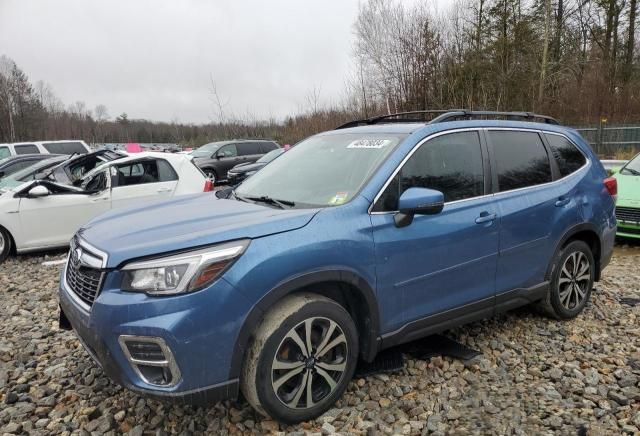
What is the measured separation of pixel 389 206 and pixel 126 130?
223 ft

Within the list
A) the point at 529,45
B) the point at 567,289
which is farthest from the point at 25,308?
the point at 529,45

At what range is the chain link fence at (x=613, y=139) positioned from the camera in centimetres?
2205

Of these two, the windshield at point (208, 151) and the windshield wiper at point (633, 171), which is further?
the windshield at point (208, 151)

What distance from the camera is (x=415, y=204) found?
2812 mm

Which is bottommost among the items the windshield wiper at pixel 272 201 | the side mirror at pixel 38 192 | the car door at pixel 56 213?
the car door at pixel 56 213

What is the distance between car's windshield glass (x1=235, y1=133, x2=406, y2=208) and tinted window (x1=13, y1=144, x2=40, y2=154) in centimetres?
1611

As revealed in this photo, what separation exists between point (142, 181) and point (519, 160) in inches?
234

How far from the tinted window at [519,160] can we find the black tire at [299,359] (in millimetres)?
1761

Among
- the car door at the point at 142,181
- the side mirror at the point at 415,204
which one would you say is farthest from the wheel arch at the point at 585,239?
the car door at the point at 142,181

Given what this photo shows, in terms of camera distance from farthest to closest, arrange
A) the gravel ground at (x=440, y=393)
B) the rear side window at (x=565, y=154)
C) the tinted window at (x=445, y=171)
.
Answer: the rear side window at (x=565, y=154) < the tinted window at (x=445, y=171) < the gravel ground at (x=440, y=393)

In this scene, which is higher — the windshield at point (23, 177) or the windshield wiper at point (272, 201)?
the windshield at point (23, 177)

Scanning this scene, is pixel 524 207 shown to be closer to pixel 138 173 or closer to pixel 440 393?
pixel 440 393

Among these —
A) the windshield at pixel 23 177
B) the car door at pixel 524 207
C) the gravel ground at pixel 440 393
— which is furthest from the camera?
→ the windshield at pixel 23 177

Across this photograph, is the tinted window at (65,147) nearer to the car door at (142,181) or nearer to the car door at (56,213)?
the car door at (56,213)
